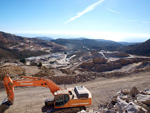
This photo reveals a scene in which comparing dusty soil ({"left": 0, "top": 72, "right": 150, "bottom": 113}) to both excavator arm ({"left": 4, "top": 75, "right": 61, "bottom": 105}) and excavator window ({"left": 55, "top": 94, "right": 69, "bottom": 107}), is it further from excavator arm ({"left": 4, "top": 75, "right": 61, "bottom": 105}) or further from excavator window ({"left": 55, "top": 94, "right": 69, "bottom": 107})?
excavator window ({"left": 55, "top": 94, "right": 69, "bottom": 107})

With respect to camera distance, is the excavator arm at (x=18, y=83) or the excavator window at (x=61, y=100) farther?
the excavator arm at (x=18, y=83)

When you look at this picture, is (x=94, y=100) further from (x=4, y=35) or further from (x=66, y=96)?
(x=4, y=35)

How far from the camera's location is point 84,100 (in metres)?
7.37

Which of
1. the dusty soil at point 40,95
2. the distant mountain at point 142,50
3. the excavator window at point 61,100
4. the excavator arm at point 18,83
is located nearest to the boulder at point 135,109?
the excavator window at point 61,100

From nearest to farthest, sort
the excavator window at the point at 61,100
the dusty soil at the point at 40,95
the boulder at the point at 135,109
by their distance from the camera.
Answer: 1. the boulder at the point at 135,109
2. the excavator window at the point at 61,100
3. the dusty soil at the point at 40,95

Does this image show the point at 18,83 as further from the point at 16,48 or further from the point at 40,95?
the point at 16,48

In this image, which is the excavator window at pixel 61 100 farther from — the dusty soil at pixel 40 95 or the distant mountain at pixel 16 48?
the distant mountain at pixel 16 48

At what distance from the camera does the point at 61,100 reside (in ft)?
24.3

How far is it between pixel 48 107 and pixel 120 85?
8.47 meters

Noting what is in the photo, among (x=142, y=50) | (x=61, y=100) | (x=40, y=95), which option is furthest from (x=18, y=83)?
(x=142, y=50)

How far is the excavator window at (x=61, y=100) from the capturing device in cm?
736

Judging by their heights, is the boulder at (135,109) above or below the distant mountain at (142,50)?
below

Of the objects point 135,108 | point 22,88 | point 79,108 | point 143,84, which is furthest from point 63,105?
point 143,84

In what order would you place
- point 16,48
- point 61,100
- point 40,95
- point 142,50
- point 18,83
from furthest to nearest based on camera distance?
point 16,48
point 142,50
point 40,95
point 18,83
point 61,100
